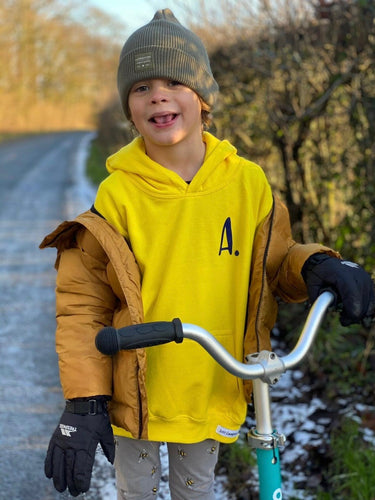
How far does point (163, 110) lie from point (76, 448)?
0.95m

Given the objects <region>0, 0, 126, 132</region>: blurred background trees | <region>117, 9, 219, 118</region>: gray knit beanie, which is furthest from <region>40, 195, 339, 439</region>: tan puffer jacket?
<region>0, 0, 126, 132</region>: blurred background trees

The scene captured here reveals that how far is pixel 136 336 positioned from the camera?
4.14 feet

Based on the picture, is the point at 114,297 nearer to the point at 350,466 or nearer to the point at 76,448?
the point at 76,448

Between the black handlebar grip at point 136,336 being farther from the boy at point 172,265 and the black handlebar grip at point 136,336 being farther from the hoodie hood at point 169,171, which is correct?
the hoodie hood at point 169,171

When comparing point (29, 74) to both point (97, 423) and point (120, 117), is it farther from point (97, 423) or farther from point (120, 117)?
point (97, 423)

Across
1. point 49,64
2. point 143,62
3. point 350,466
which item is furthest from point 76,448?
point 49,64

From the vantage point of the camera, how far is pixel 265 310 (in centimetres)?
178

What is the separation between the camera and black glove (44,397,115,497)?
1539 millimetres

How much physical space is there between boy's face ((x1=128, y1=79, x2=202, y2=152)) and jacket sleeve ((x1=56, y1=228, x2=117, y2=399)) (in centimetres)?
36

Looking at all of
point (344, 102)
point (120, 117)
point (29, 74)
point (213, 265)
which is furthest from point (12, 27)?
point (213, 265)

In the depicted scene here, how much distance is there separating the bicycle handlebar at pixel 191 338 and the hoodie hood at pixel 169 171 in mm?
604

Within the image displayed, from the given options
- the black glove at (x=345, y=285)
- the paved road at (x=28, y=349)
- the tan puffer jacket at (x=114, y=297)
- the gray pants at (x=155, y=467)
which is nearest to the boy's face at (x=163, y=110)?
the tan puffer jacket at (x=114, y=297)

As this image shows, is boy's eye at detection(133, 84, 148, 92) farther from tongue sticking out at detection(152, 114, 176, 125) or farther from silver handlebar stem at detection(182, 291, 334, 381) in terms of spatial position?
silver handlebar stem at detection(182, 291, 334, 381)

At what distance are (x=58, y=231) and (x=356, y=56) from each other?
2.43m
